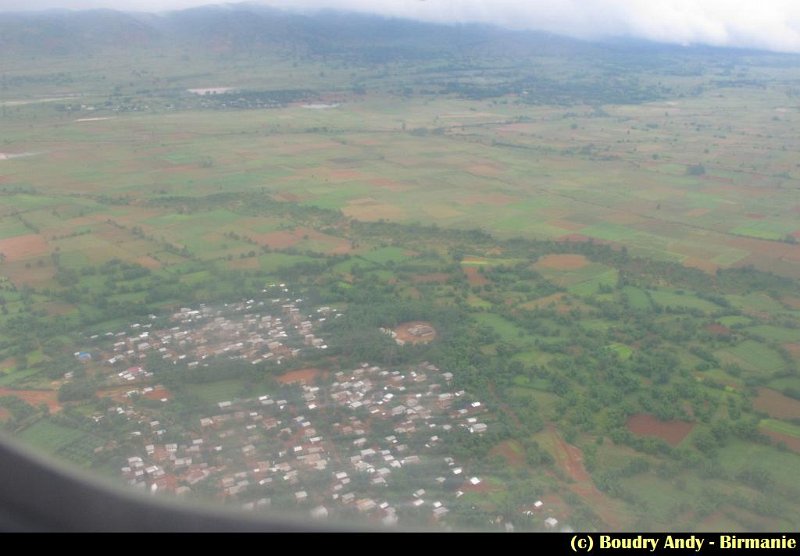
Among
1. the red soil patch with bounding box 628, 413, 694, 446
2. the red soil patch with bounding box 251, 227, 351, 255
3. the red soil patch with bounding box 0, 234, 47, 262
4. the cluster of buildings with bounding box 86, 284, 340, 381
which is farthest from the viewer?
the red soil patch with bounding box 251, 227, 351, 255

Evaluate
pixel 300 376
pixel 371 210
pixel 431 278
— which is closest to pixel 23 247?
pixel 371 210

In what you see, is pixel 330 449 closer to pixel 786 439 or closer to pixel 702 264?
pixel 786 439

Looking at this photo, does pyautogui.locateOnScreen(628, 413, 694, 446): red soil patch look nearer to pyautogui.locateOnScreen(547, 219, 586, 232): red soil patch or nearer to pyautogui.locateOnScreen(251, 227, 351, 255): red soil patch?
pyautogui.locateOnScreen(251, 227, 351, 255): red soil patch

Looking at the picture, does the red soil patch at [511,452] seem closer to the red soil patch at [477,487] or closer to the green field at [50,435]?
the red soil patch at [477,487]

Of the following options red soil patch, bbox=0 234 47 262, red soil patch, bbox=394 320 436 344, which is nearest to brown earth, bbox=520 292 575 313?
red soil patch, bbox=394 320 436 344

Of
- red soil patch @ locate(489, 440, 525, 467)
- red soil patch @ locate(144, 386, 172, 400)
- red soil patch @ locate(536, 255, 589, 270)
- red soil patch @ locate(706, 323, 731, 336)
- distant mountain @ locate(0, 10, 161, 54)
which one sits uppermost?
distant mountain @ locate(0, 10, 161, 54)

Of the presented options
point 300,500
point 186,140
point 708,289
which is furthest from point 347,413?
point 186,140
